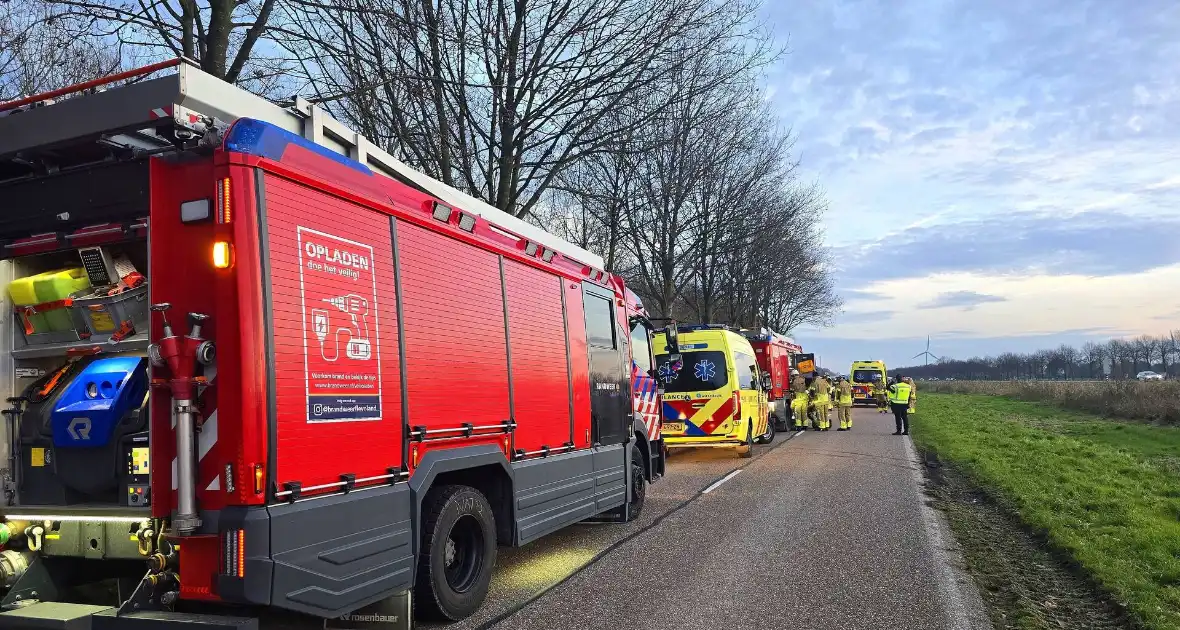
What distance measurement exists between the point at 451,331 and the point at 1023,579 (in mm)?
4978

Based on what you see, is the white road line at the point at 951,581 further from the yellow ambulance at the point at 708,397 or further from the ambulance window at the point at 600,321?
the yellow ambulance at the point at 708,397

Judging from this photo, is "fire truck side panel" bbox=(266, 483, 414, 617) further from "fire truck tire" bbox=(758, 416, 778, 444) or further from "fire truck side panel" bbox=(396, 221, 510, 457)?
"fire truck tire" bbox=(758, 416, 778, 444)

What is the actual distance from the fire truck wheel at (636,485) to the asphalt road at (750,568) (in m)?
0.17

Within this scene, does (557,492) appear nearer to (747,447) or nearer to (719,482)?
(719,482)

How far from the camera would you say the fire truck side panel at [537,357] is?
6.38 metres

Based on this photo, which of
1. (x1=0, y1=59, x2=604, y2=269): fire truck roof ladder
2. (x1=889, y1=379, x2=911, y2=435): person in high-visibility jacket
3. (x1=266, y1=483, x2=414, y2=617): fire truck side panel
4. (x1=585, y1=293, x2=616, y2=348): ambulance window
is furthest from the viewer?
(x1=889, y1=379, x2=911, y2=435): person in high-visibility jacket

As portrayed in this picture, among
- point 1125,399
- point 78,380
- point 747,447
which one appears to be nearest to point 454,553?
point 78,380

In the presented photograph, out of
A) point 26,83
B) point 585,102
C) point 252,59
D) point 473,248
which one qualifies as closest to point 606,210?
point 585,102

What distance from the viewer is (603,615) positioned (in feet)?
17.9

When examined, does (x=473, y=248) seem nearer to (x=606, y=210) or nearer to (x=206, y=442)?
(x=206, y=442)

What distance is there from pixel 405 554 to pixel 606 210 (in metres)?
19.7

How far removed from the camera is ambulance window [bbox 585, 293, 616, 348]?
822cm

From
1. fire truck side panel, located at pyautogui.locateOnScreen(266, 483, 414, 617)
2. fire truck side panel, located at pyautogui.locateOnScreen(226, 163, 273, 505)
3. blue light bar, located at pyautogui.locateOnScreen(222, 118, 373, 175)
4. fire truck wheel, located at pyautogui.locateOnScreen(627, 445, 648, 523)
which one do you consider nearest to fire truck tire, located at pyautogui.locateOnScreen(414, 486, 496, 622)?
fire truck side panel, located at pyautogui.locateOnScreen(266, 483, 414, 617)

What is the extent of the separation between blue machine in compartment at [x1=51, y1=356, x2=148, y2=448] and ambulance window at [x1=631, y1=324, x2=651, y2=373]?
603 centimetres
